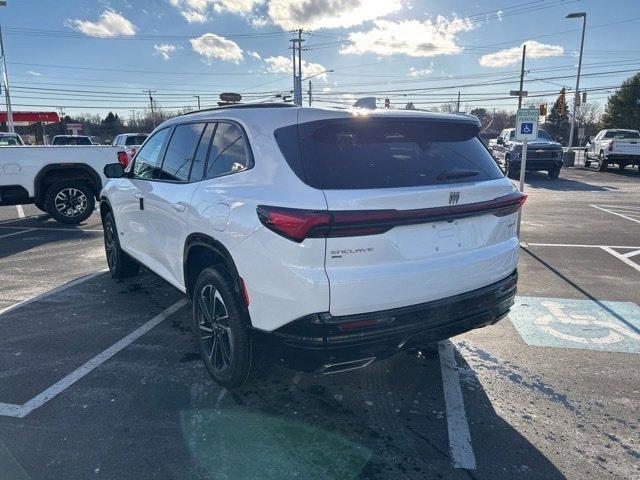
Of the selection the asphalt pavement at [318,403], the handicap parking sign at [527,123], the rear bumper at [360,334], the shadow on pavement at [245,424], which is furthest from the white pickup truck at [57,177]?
the rear bumper at [360,334]

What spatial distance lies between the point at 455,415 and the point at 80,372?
2.73m

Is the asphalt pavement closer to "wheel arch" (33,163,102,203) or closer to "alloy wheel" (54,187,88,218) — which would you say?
"wheel arch" (33,163,102,203)

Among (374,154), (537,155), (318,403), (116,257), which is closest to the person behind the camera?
(374,154)

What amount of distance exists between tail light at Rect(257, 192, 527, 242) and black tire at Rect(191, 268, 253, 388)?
→ 70cm

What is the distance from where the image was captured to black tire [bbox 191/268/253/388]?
9.70 feet

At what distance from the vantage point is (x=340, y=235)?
7.91 ft

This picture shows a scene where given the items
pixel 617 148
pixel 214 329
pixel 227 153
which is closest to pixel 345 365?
pixel 214 329

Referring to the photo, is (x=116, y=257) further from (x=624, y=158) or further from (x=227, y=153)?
Result: (x=624, y=158)

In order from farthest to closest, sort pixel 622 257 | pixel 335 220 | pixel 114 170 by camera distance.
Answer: pixel 622 257 < pixel 114 170 < pixel 335 220

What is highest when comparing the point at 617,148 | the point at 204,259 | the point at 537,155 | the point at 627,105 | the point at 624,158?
the point at 627,105

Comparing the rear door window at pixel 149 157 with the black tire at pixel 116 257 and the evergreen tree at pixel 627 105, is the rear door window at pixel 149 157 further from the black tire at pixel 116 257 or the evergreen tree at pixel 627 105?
the evergreen tree at pixel 627 105

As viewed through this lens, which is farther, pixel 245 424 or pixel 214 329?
pixel 214 329

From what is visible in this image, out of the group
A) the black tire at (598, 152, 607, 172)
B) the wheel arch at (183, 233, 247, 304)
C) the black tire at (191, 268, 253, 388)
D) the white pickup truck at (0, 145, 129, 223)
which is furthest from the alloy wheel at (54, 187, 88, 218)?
the black tire at (598, 152, 607, 172)

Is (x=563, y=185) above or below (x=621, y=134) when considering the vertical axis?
below
